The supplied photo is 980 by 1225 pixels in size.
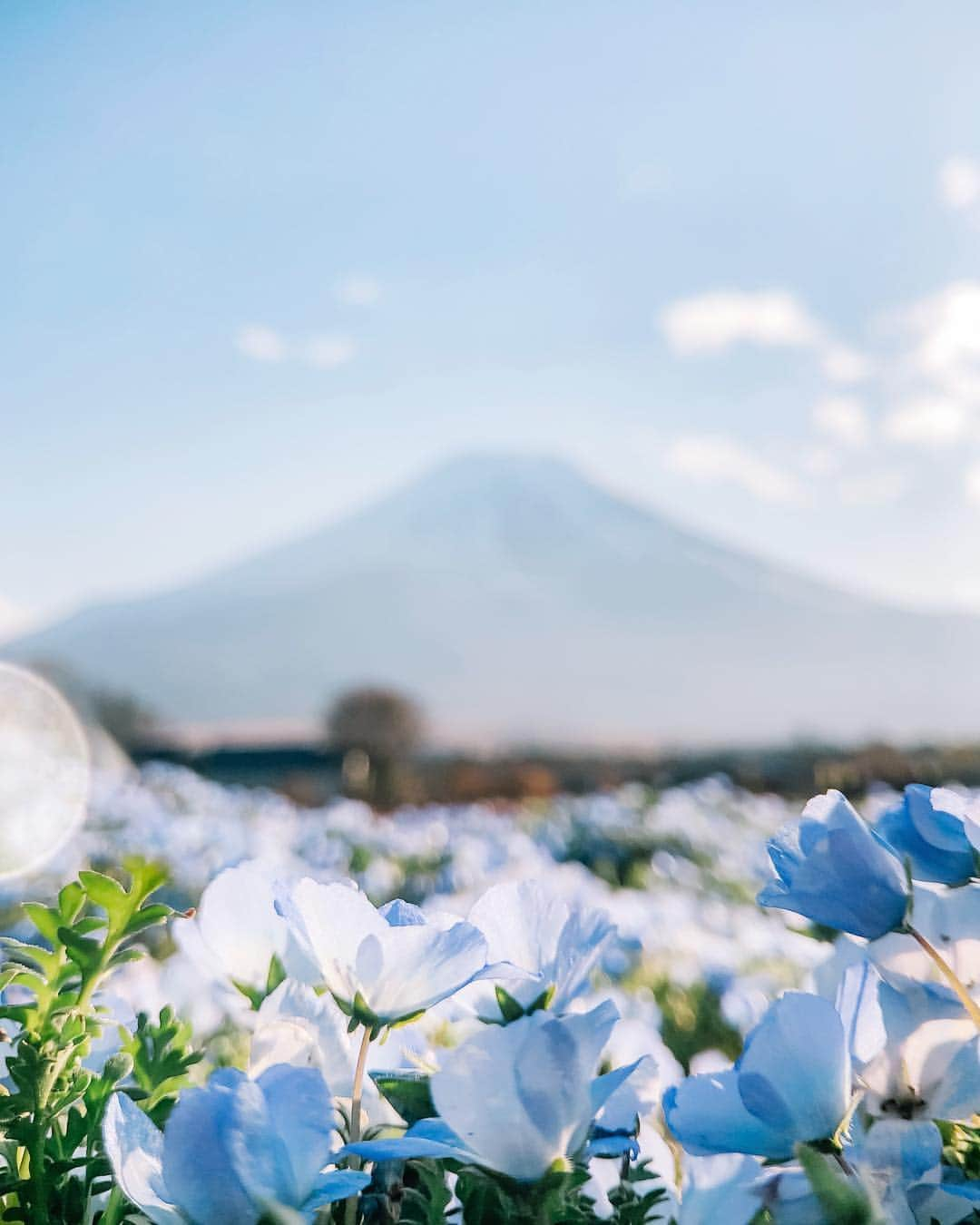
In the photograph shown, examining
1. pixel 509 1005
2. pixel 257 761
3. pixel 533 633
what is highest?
pixel 509 1005

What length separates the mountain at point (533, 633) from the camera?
133 ft

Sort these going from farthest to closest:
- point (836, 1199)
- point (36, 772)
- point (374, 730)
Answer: point (374, 730), point (36, 772), point (836, 1199)

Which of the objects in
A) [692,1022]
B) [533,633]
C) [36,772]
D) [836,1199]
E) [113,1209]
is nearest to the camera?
[836,1199]

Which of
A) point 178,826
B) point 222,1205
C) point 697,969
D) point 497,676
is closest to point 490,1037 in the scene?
point 222,1205

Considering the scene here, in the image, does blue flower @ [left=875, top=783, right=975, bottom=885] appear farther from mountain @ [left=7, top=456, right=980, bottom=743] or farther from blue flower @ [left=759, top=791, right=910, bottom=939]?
mountain @ [left=7, top=456, right=980, bottom=743]

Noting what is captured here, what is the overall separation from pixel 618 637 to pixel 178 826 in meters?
44.4

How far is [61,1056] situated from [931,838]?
1.24 ft

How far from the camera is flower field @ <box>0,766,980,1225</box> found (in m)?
0.41

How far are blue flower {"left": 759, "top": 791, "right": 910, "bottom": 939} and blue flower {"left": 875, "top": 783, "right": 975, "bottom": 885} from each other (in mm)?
34

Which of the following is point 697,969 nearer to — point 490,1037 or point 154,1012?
point 154,1012

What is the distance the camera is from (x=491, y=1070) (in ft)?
1.36

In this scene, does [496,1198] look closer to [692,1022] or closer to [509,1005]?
[509,1005]

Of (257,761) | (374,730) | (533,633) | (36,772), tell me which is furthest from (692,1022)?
(533,633)

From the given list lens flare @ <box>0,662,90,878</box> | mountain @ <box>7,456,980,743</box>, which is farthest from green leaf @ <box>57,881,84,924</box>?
mountain @ <box>7,456,980,743</box>
